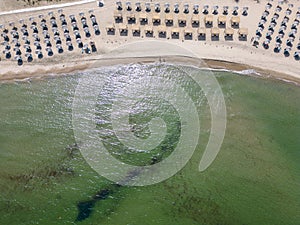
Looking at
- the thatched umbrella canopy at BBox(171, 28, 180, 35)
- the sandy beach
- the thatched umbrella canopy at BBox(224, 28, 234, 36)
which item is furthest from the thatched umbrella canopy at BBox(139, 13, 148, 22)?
the thatched umbrella canopy at BBox(224, 28, 234, 36)

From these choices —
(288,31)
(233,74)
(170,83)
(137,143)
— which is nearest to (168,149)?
(137,143)

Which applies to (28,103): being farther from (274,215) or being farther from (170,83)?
(274,215)

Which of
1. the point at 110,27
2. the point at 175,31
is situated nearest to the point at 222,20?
the point at 175,31

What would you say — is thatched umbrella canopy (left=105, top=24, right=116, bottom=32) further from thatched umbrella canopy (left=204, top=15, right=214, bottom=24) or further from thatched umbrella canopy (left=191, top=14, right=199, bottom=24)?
thatched umbrella canopy (left=204, top=15, right=214, bottom=24)

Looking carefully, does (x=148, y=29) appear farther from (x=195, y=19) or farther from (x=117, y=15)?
(x=195, y=19)

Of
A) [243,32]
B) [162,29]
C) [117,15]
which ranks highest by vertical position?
[117,15]

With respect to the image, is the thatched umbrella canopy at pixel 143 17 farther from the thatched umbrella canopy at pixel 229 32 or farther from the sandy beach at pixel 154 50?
the thatched umbrella canopy at pixel 229 32
